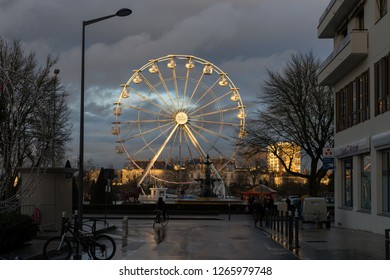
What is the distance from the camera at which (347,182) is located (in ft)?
102

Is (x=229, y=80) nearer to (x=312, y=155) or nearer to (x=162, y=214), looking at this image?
(x=312, y=155)

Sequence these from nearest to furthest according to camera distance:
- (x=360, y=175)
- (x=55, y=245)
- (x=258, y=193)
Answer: (x=55, y=245)
(x=360, y=175)
(x=258, y=193)

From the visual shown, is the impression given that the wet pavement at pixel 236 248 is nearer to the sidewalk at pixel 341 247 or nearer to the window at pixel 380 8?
the sidewalk at pixel 341 247

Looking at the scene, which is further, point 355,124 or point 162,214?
point 162,214

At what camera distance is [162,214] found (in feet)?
105

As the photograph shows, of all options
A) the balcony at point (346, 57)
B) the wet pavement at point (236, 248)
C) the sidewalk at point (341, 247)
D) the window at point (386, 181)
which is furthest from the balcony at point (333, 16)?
the sidewalk at point (341, 247)

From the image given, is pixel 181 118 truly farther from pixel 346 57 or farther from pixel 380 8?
pixel 380 8

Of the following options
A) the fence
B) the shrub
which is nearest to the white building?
the fence

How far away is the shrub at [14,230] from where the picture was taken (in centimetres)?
1580

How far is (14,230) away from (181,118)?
34241 millimetres

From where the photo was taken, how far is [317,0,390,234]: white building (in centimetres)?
2375

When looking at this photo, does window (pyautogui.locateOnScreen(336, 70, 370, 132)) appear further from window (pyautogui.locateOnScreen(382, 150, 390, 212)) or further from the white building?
window (pyautogui.locateOnScreen(382, 150, 390, 212))

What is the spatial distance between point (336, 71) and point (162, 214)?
11311 millimetres

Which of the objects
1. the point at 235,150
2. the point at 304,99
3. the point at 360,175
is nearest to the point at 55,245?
the point at 360,175
